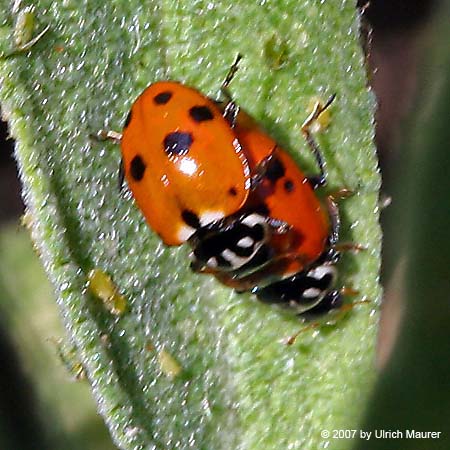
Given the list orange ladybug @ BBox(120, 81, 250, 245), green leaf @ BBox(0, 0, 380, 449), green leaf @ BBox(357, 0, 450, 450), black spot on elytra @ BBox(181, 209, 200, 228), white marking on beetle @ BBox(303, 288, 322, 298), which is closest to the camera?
green leaf @ BBox(0, 0, 380, 449)

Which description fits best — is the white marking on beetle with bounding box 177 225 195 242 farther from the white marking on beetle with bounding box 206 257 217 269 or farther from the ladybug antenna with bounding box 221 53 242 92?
the ladybug antenna with bounding box 221 53 242 92

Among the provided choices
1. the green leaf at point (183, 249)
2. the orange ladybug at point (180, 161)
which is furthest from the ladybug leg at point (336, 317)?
the orange ladybug at point (180, 161)

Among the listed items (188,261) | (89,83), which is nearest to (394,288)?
(188,261)

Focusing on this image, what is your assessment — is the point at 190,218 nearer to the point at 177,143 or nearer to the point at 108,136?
the point at 177,143

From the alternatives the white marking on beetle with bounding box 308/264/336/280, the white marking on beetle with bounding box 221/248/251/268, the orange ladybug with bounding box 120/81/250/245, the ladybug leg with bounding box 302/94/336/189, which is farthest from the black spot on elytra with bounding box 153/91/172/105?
the white marking on beetle with bounding box 308/264/336/280

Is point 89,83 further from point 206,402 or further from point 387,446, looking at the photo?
point 387,446

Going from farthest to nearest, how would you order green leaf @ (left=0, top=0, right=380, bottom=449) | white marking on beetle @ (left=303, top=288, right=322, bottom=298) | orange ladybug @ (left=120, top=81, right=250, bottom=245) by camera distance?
1. white marking on beetle @ (left=303, top=288, right=322, bottom=298)
2. orange ladybug @ (left=120, top=81, right=250, bottom=245)
3. green leaf @ (left=0, top=0, right=380, bottom=449)
